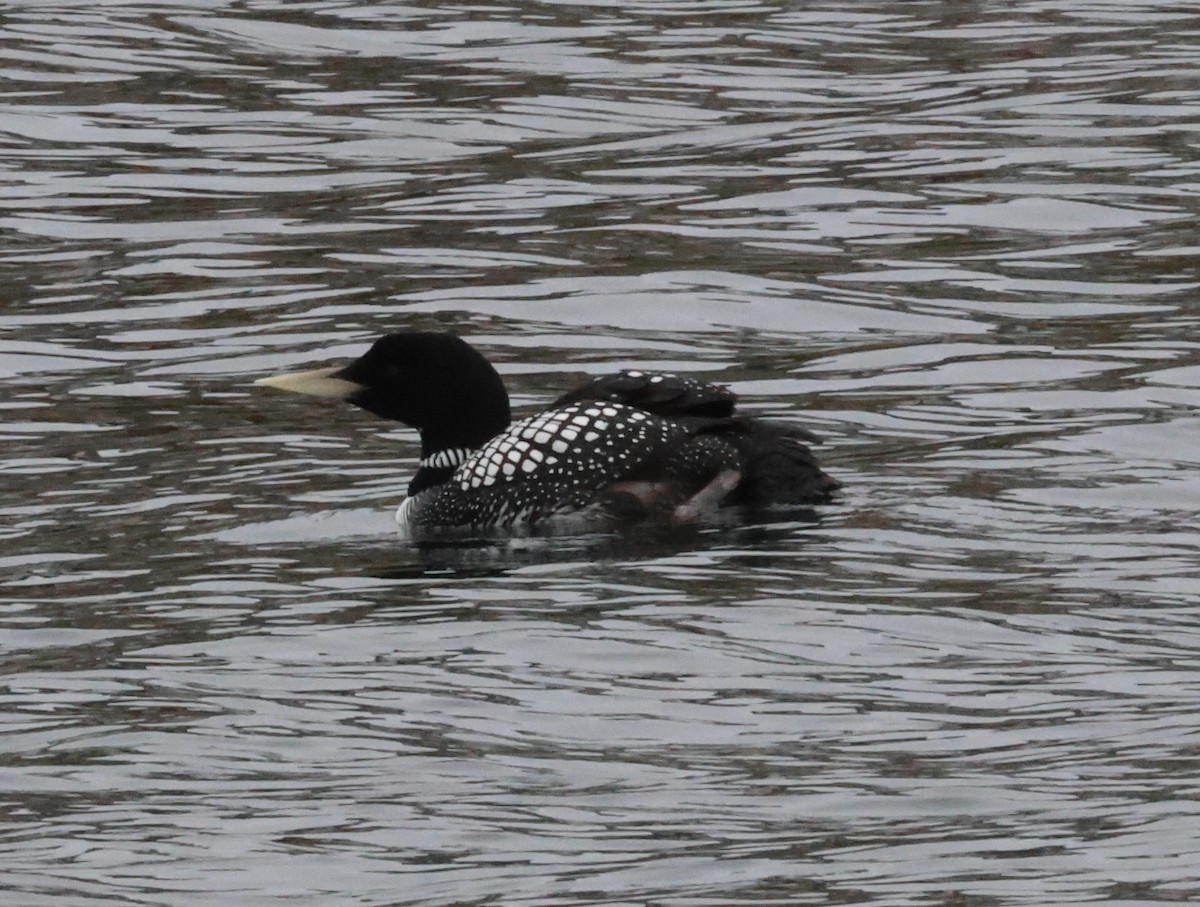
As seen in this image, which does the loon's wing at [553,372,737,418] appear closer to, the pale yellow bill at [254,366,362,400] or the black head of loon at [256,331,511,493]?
the black head of loon at [256,331,511,493]

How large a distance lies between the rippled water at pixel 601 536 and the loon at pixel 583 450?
7.5 inches

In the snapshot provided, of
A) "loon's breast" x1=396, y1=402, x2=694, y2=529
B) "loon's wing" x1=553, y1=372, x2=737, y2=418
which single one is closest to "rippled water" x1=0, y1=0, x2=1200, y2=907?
"loon's breast" x1=396, y1=402, x2=694, y2=529

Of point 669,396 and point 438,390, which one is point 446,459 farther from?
point 669,396

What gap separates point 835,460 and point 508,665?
261cm

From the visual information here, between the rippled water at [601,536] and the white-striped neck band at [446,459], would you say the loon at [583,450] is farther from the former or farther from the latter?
the rippled water at [601,536]

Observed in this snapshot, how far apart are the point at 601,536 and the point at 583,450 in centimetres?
28

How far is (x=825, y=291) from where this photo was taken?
12.5m

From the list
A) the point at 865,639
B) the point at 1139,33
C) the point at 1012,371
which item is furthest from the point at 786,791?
the point at 1139,33

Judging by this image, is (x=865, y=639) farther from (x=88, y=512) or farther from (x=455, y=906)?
(x=88, y=512)

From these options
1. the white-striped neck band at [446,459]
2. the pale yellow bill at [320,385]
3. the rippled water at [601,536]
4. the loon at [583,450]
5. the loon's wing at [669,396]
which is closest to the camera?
the rippled water at [601,536]

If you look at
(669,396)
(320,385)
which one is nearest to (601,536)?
(669,396)

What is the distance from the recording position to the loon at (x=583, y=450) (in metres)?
9.09

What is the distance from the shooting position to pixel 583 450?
9.10 metres

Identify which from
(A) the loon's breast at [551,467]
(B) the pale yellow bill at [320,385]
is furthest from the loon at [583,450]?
(B) the pale yellow bill at [320,385]
